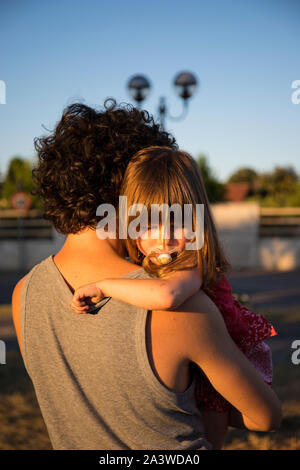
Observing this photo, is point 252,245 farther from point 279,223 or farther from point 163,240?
point 163,240

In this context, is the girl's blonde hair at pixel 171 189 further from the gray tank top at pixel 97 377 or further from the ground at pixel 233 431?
the ground at pixel 233 431

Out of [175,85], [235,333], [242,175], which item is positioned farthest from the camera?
[242,175]

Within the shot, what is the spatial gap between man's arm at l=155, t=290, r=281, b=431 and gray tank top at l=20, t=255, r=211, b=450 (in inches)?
3.3

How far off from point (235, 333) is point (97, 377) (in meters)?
0.43

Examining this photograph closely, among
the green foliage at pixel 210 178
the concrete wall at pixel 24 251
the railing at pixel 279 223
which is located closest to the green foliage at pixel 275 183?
the green foliage at pixel 210 178

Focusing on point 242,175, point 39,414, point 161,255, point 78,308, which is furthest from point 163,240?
point 242,175

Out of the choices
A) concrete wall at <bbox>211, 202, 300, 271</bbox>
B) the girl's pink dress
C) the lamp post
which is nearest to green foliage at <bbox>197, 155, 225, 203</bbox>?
concrete wall at <bbox>211, 202, 300, 271</bbox>

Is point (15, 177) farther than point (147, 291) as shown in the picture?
Yes

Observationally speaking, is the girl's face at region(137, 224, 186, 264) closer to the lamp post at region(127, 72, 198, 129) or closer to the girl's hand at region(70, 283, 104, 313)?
the girl's hand at region(70, 283, 104, 313)

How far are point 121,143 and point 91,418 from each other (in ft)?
2.38

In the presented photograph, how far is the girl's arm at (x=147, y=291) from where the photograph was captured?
3.42 ft

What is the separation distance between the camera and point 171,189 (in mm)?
1123

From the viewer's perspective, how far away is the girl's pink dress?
50.1 inches

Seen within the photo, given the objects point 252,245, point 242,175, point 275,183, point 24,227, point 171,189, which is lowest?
point 252,245
